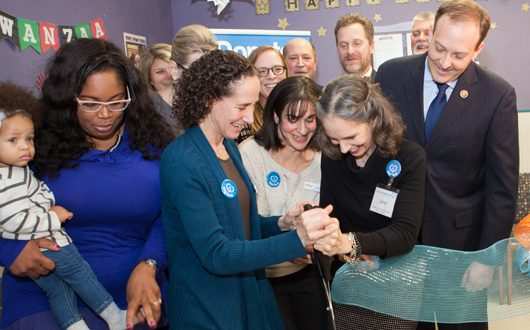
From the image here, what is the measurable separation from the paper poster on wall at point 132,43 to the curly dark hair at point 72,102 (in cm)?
285

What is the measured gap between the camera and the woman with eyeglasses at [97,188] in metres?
1.74

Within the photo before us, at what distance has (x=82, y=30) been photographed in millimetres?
3912

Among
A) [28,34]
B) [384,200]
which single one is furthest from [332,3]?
[384,200]

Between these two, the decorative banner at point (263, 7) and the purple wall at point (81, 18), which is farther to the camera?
the decorative banner at point (263, 7)

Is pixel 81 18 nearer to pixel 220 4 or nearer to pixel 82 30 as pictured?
pixel 82 30

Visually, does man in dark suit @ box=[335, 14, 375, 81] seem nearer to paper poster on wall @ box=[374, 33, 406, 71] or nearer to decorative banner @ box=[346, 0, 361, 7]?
paper poster on wall @ box=[374, 33, 406, 71]

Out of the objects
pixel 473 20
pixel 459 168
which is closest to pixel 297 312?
pixel 459 168

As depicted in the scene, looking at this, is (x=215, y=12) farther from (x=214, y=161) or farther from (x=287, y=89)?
(x=214, y=161)

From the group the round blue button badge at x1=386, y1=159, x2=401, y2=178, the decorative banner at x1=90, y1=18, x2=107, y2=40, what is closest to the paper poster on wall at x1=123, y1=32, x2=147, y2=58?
the decorative banner at x1=90, y1=18, x2=107, y2=40

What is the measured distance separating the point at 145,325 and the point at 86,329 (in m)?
0.20

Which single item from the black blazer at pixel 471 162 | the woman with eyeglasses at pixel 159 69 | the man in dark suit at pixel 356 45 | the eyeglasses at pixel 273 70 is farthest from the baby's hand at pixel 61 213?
the man in dark suit at pixel 356 45

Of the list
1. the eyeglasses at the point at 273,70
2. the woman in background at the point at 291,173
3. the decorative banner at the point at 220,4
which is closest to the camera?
the woman in background at the point at 291,173

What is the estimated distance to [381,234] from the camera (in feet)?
5.79

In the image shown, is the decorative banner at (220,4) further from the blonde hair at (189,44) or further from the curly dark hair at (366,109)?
the curly dark hair at (366,109)
